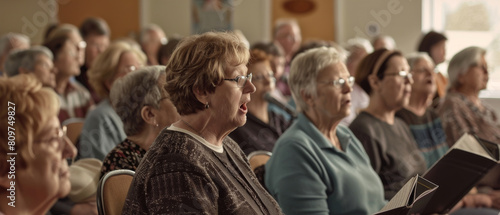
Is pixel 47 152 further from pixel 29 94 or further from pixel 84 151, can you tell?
pixel 84 151

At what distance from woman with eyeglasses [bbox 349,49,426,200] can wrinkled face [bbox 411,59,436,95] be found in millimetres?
357

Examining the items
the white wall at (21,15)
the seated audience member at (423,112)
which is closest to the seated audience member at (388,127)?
the seated audience member at (423,112)

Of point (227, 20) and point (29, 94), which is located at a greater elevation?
point (29, 94)

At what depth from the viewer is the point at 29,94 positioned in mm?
1070

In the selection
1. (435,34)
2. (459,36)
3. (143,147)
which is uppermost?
(143,147)

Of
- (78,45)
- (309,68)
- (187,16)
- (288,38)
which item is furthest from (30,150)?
(187,16)

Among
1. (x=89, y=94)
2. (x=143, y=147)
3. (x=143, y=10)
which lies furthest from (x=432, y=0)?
(x=143, y=147)

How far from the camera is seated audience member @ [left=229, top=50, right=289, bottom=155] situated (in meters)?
2.99

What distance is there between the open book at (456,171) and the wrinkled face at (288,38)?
3537mm

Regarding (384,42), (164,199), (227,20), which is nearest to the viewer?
(164,199)

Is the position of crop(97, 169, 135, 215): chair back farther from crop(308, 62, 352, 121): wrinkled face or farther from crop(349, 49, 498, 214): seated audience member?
crop(349, 49, 498, 214): seated audience member

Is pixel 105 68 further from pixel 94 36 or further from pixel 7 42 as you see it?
pixel 94 36

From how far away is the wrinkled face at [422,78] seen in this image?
3.31 meters

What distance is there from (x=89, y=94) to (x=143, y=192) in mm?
2530
